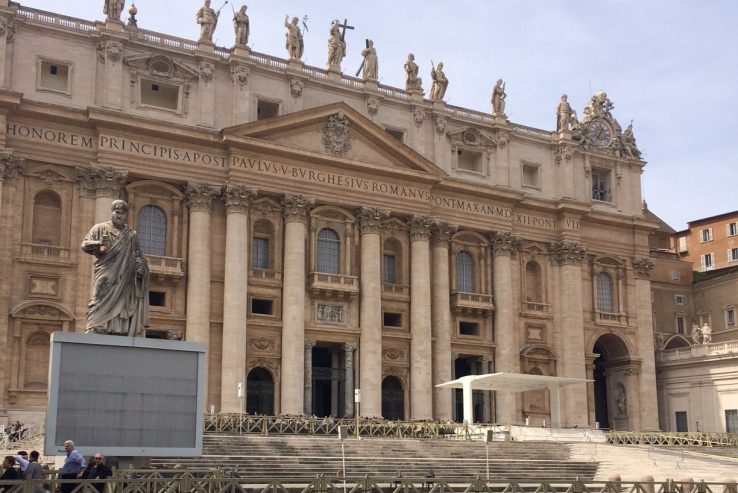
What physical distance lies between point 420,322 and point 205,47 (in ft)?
60.9

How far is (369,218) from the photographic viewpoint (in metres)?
53.9

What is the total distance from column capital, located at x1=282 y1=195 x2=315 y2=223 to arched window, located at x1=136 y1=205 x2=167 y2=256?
6.22m

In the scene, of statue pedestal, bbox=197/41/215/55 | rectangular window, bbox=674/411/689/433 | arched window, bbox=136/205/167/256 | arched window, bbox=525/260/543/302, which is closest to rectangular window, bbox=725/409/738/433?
rectangular window, bbox=674/411/689/433

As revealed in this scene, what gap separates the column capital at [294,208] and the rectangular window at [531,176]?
663 inches

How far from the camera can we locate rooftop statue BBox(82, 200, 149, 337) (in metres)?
22.5

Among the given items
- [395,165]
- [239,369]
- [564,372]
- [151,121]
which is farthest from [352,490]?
[564,372]

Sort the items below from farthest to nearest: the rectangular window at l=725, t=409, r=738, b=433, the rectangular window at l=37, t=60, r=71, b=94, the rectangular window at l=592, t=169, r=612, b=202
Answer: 1. the rectangular window at l=592, t=169, r=612, b=202
2. the rectangular window at l=725, t=409, r=738, b=433
3. the rectangular window at l=37, t=60, r=71, b=94

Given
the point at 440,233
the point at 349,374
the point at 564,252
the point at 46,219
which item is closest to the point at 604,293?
the point at 564,252

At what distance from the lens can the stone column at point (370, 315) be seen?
52.0 metres

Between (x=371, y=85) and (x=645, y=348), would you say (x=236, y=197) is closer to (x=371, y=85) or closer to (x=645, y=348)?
(x=371, y=85)

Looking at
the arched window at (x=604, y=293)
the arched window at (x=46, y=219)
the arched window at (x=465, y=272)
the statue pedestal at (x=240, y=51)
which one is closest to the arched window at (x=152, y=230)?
the arched window at (x=46, y=219)

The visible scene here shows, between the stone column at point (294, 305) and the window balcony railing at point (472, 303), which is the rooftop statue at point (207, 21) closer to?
the stone column at point (294, 305)

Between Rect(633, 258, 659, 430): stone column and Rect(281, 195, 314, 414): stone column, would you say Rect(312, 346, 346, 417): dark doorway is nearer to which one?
Rect(281, 195, 314, 414): stone column

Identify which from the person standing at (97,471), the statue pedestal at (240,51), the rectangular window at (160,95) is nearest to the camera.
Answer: the person standing at (97,471)
